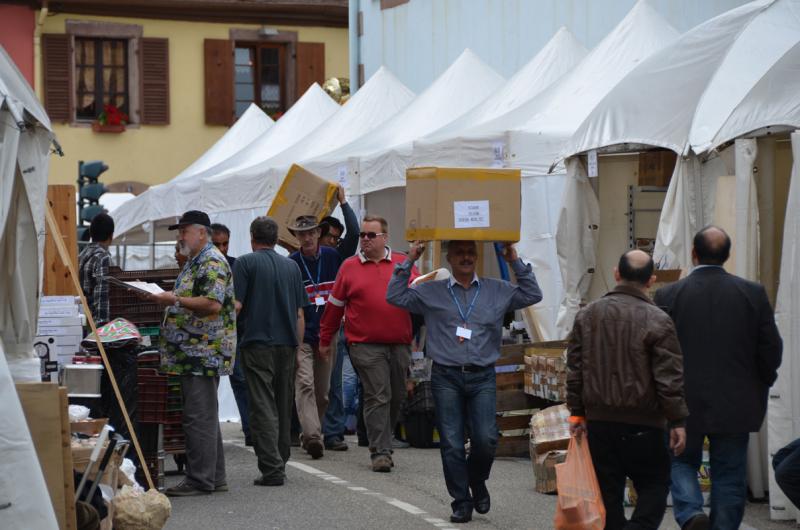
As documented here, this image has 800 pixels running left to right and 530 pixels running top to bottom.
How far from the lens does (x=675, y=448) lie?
774cm

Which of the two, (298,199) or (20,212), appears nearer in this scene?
(20,212)

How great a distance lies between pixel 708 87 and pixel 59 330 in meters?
5.08

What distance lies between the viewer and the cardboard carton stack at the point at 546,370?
12.0m

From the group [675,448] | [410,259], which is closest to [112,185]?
[410,259]

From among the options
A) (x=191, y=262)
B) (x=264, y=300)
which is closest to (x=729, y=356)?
(x=191, y=262)

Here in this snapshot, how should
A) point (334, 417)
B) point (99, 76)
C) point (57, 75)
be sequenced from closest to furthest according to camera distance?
1. point (334, 417)
2. point (57, 75)
3. point (99, 76)

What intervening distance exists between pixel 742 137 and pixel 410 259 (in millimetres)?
2434

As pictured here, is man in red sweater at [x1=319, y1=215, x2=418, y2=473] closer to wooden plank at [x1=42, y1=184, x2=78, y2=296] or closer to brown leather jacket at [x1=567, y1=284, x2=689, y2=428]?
wooden plank at [x1=42, y1=184, x2=78, y2=296]

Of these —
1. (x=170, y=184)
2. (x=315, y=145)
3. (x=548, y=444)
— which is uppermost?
(x=315, y=145)

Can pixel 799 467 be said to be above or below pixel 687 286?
below

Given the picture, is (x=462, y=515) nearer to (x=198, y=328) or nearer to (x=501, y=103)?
(x=198, y=328)

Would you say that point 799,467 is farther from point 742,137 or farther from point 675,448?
point 742,137

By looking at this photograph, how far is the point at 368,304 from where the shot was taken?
12172 millimetres

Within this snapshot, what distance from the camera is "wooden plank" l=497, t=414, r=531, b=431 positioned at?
12898mm
